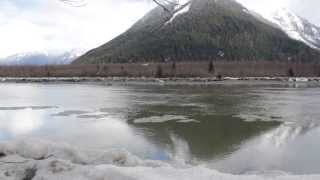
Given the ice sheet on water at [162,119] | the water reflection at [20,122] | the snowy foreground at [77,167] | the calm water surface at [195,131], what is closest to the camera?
the snowy foreground at [77,167]

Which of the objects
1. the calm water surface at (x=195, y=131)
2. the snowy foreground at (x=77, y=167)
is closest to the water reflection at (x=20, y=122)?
the calm water surface at (x=195, y=131)

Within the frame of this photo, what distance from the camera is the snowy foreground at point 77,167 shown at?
7141mm

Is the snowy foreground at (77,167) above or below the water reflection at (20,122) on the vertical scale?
above

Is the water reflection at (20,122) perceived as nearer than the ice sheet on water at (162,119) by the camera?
Yes

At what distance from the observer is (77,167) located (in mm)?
7812

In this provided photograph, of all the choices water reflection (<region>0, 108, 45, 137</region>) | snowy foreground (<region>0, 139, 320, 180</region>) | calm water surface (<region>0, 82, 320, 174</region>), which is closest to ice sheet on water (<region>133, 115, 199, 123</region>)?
calm water surface (<region>0, 82, 320, 174</region>)

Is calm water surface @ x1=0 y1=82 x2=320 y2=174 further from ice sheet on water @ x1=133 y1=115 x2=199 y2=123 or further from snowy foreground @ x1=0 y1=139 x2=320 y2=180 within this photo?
snowy foreground @ x1=0 y1=139 x2=320 y2=180

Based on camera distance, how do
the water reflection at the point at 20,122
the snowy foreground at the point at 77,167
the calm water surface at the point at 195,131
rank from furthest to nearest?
the water reflection at the point at 20,122, the calm water surface at the point at 195,131, the snowy foreground at the point at 77,167

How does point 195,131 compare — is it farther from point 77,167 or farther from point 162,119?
point 77,167

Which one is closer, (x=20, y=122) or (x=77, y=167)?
(x=77, y=167)

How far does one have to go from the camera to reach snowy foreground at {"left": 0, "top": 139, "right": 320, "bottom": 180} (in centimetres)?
714

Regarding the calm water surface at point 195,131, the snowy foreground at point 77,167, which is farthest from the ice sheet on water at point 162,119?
the snowy foreground at point 77,167

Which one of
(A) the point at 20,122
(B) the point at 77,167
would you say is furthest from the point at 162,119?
(B) the point at 77,167

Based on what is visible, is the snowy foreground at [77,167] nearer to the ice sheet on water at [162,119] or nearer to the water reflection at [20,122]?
the water reflection at [20,122]
